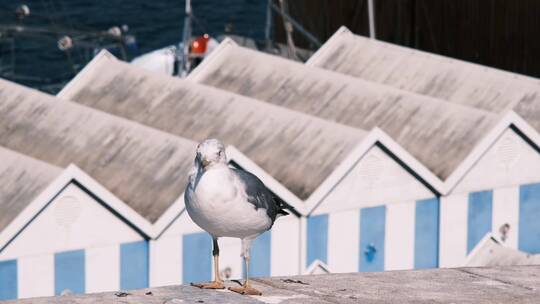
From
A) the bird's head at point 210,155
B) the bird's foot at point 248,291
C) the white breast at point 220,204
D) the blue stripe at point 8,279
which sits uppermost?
the bird's head at point 210,155

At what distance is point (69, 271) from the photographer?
887 inches

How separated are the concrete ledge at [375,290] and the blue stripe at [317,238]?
1198 cm

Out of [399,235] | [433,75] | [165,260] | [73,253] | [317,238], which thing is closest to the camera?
[73,253]

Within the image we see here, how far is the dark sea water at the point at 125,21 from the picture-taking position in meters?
71.1

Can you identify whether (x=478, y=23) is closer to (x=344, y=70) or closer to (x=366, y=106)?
(x=344, y=70)

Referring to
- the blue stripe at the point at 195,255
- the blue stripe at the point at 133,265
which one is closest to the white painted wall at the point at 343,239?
the blue stripe at the point at 195,255

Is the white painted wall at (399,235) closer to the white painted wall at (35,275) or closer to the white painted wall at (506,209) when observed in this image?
the white painted wall at (506,209)

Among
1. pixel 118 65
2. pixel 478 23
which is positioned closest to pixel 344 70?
pixel 118 65

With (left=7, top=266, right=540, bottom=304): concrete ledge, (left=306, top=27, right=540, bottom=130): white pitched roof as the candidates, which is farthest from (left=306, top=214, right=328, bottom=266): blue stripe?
(left=7, top=266, right=540, bottom=304): concrete ledge

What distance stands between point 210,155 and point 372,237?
1469 centimetres

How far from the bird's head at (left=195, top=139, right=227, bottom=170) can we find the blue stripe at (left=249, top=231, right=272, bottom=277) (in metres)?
13.2

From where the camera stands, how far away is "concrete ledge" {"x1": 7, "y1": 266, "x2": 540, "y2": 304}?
440 inches

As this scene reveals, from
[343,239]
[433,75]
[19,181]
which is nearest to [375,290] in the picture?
[19,181]

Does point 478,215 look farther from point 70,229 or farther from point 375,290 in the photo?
point 375,290
